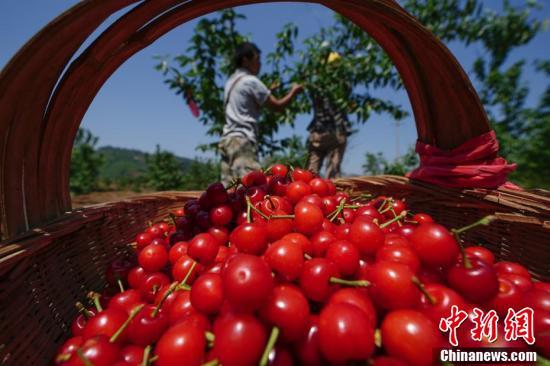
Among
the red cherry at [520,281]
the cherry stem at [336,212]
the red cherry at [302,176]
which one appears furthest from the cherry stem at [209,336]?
the red cherry at [302,176]

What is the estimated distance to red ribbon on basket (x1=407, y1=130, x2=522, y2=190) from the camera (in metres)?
1.35

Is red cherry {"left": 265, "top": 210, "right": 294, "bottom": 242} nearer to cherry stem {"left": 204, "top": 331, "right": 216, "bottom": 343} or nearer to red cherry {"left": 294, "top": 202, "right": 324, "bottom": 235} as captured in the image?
red cherry {"left": 294, "top": 202, "right": 324, "bottom": 235}

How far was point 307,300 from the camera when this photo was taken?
83 cm

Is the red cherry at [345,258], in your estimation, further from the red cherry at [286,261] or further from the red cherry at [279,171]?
the red cherry at [279,171]

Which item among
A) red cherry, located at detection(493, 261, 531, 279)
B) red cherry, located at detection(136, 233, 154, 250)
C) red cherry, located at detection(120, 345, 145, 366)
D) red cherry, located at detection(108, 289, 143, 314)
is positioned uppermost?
red cherry, located at detection(136, 233, 154, 250)

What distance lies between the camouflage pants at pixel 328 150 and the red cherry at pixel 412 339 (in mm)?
3911

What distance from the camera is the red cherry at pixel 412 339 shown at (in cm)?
63

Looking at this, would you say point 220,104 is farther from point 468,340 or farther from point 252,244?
point 468,340

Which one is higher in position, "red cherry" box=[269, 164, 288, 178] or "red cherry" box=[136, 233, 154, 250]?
"red cherry" box=[269, 164, 288, 178]

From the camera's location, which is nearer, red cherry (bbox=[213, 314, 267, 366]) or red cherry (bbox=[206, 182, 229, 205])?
red cherry (bbox=[213, 314, 267, 366])

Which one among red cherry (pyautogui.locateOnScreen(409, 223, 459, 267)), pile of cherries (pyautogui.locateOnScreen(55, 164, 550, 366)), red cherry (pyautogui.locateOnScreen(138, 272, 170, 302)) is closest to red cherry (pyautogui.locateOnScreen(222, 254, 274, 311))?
pile of cherries (pyautogui.locateOnScreen(55, 164, 550, 366))

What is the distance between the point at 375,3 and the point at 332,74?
302 cm

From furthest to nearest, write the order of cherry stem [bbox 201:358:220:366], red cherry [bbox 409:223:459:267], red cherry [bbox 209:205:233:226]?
red cherry [bbox 209:205:233:226] → red cherry [bbox 409:223:459:267] → cherry stem [bbox 201:358:220:366]

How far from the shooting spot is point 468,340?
74 cm
